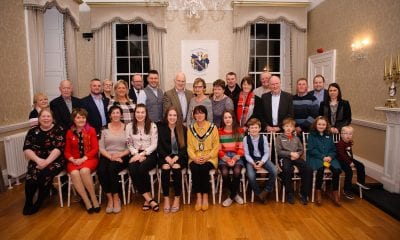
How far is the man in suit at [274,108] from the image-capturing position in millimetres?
3830

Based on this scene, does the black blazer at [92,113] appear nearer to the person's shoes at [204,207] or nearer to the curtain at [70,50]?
the person's shoes at [204,207]

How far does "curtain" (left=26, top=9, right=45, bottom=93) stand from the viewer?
15.3 feet

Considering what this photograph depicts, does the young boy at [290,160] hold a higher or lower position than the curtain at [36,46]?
lower

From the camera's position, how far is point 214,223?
296cm

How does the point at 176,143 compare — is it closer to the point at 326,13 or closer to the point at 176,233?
the point at 176,233

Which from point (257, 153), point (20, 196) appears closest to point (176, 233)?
point (257, 153)

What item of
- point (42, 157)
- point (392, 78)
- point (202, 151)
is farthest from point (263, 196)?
point (42, 157)

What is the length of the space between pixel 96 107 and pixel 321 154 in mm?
2985

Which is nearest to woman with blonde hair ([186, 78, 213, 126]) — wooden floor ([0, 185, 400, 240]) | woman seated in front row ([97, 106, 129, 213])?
woman seated in front row ([97, 106, 129, 213])

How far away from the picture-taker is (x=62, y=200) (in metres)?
3.50

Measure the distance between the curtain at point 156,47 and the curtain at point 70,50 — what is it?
1.57 m

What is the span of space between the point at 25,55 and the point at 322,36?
Result: 5.54 m

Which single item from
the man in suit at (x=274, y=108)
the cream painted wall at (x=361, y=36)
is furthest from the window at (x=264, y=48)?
the man in suit at (x=274, y=108)

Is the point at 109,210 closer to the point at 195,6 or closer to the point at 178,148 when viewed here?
the point at 178,148
